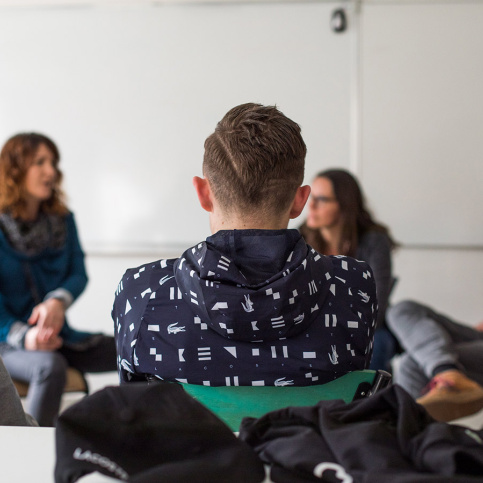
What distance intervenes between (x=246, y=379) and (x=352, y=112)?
2565 millimetres

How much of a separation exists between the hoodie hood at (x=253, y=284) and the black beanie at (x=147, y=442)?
345 mm

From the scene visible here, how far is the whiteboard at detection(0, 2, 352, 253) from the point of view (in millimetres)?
3418

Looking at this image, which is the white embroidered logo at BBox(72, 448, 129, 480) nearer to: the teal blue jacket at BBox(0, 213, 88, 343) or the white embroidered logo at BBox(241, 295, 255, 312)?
the white embroidered logo at BBox(241, 295, 255, 312)

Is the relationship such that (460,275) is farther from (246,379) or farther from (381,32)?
(246,379)

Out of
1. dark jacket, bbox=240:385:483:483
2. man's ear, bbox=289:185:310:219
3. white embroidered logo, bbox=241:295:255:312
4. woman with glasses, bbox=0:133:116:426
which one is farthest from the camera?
woman with glasses, bbox=0:133:116:426

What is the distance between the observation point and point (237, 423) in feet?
3.68

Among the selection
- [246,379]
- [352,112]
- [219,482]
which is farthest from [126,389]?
[352,112]

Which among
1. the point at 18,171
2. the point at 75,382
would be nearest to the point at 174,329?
the point at 75,382

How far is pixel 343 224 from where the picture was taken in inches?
106

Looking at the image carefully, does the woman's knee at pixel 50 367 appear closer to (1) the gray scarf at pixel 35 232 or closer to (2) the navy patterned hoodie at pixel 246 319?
(1) the gray scarf at pixel 35 232

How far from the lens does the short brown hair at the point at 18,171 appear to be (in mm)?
2619

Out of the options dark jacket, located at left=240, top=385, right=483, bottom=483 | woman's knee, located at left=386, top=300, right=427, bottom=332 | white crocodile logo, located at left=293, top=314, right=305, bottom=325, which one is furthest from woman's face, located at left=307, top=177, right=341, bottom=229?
dark jacket, located at left=240, top=385, right=483, bottom=483

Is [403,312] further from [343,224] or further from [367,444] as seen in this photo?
[367,444]

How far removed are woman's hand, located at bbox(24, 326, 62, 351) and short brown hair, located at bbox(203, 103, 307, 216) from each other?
141 cm
